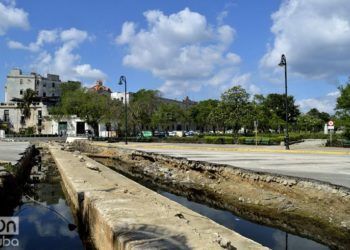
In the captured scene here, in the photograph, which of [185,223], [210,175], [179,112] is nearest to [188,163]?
[210,175]

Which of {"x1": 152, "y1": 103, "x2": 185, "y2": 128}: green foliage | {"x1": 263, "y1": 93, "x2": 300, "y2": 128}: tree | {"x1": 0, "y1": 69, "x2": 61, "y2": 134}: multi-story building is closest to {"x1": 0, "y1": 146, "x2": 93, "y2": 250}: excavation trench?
{"x1": 152, "y1": 103, "x2": 185, "y2": 128}: green foliage

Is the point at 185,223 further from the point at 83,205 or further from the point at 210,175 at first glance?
the point at 210,175

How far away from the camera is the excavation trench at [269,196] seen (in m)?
12.6

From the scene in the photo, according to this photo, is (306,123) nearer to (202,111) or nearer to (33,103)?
(202,111)

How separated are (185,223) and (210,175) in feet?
40.7

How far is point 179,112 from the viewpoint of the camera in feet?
341

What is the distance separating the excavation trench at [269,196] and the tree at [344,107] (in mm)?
22121

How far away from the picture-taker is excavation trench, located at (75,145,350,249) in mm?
12562

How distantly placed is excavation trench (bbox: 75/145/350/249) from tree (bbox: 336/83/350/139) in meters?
22.1

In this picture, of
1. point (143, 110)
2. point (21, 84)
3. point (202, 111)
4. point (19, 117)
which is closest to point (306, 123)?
point (202, 111)

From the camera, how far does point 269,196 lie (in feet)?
53.0

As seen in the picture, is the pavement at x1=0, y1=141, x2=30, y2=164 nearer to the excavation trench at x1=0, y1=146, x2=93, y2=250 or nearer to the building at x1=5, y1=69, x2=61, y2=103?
the excavation trench at x1=0, y1=146, x2=93, y2=250

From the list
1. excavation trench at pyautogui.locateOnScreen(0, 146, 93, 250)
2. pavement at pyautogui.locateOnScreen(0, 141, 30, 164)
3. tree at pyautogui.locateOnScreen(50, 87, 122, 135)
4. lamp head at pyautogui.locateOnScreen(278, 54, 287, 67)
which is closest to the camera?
excavation trench at pyautogui.locateOnScreen(0, 146, 93, 250)

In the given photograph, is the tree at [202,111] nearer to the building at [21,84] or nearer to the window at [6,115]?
the building at [21,84]
